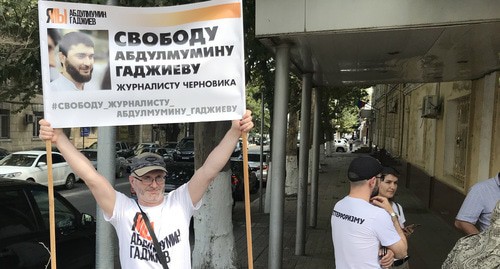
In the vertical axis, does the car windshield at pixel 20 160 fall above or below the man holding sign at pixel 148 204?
below

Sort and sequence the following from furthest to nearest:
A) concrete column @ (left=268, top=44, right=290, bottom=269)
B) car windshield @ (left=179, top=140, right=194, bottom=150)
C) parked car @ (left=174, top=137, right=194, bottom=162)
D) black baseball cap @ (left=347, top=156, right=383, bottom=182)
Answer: car windshield @ (left=179, top=140, right=194, bottom=150) → parked car @ (left=174, top=137, right=194, bottom=162) → concrete column @ (left=268, top=44, right=290, bottom=269) → black baseball cap @ (left=347, top=156, right=383, bottom=182)

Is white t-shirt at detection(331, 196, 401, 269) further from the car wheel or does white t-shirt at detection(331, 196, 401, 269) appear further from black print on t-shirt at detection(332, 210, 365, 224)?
the car wheel

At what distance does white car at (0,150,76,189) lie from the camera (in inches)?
549

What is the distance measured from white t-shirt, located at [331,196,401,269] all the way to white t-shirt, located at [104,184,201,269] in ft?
3.39

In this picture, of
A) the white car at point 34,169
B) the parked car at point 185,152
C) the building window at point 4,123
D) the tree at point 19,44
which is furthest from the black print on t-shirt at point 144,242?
the building window at point 4,123

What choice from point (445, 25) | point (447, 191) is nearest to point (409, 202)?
point (447, 191)

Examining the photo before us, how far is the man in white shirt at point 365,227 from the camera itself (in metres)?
2.73

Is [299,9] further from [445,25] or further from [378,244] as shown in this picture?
[378,244]

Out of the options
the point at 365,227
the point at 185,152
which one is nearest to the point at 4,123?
the point at 185,152

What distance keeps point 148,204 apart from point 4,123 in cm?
2891

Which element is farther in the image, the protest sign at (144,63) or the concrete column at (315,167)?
the concrete column at (315,167)

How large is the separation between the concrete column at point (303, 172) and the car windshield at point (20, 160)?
10.9m

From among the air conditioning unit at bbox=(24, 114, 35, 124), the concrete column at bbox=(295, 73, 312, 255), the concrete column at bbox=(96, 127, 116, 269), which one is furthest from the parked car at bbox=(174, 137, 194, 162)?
the concrete column at bbox=(96, 127, 116, 269)

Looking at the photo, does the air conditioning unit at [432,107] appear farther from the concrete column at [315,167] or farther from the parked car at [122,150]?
the parked car at [122,150]
